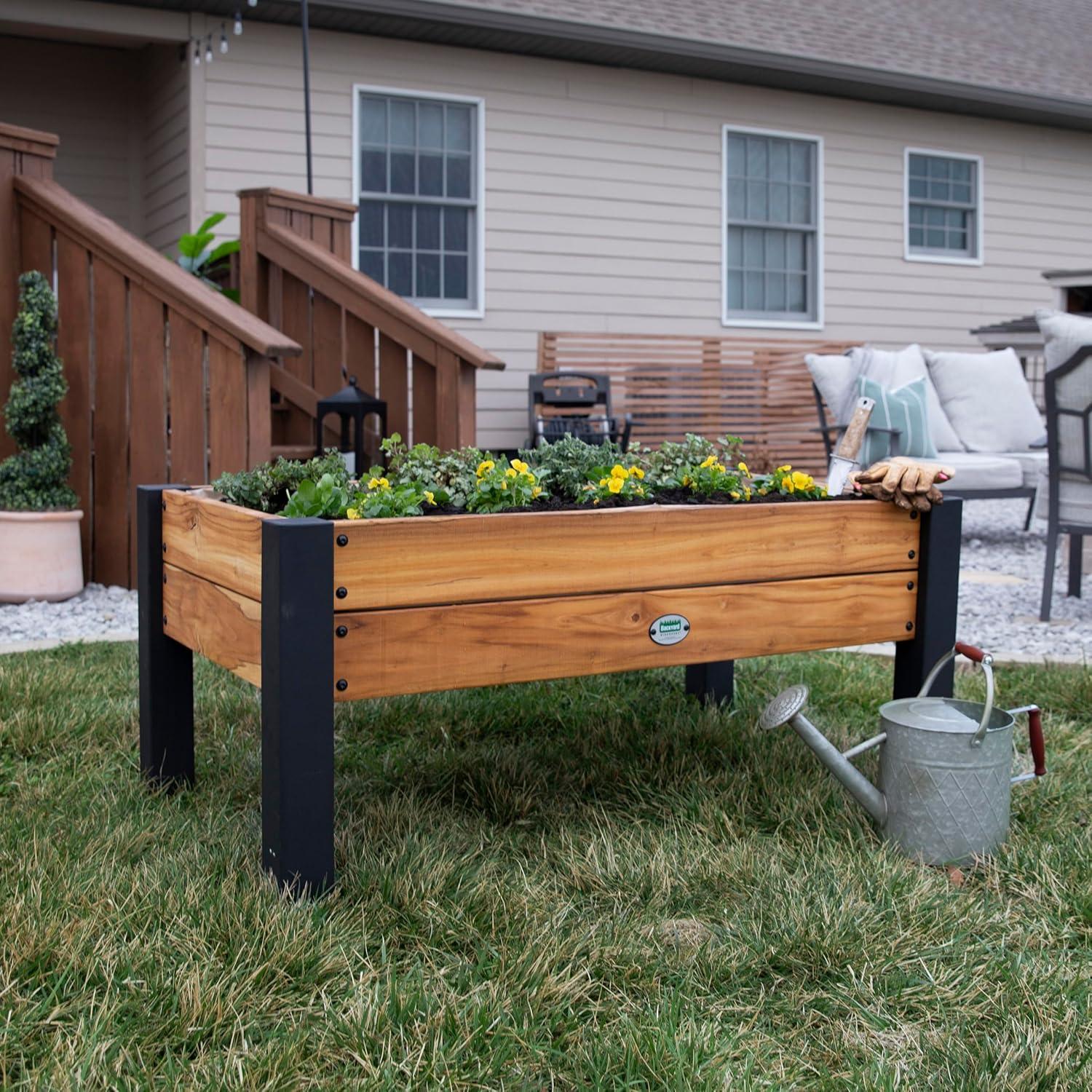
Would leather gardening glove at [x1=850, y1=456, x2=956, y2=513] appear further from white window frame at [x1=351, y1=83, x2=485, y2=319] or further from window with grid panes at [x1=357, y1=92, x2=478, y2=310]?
window with grid panes at [x1=357, y1=92, x2=478, y2=310]

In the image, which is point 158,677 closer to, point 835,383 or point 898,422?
point 898,422

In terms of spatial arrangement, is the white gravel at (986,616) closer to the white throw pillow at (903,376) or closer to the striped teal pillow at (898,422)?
the striped teal pillow at (898,422)

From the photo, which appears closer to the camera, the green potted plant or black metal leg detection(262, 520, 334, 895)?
black metal leg detection(262, 520, 334, 895)

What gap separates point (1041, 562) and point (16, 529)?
4.97 metres

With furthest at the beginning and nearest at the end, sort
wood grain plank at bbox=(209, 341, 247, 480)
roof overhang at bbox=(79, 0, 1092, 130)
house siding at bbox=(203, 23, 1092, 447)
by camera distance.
A: house siding at bbox=(203, 23, 1092, 447)
roof overhang at bbox=(79, 0, 1092, 130)
wood grain plank at bbox=(209, 341, 247, 480)

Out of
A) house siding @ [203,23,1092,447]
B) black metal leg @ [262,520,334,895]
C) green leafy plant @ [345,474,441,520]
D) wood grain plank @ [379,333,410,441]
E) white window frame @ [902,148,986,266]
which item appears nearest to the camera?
black metal leg @ [262,520,334,895]

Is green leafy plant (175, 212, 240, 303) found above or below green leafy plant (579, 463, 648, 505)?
above

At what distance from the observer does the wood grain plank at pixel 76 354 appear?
520cm

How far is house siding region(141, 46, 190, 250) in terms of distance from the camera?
8.34m

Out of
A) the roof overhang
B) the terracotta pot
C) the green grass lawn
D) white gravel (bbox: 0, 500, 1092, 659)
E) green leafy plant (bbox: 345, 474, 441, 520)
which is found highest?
the roof overhang

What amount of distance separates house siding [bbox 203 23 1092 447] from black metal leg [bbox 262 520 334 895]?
683cm

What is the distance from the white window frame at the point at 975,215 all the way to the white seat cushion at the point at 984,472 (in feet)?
15.1

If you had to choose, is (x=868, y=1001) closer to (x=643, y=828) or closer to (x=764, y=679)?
(x=643, y=828)

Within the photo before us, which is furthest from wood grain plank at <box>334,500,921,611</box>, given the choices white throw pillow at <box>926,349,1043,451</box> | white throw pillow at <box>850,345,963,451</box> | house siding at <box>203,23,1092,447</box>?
house siding at <box>203,23,1092,447</box>
